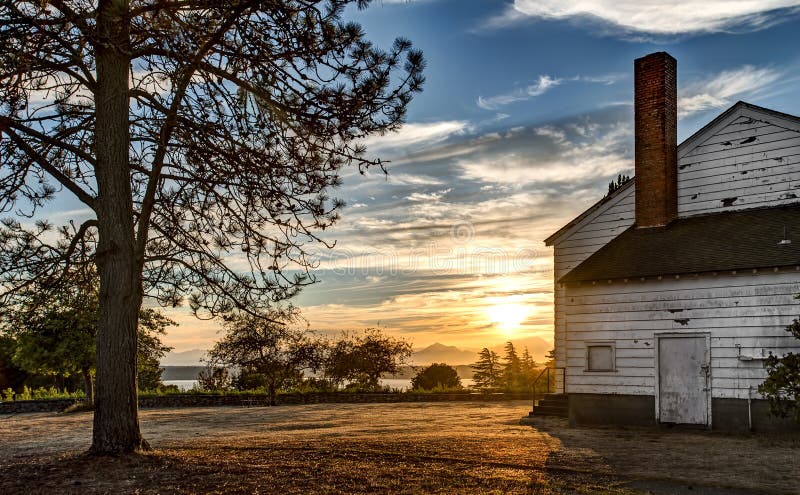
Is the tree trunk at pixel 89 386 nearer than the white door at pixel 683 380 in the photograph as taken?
No

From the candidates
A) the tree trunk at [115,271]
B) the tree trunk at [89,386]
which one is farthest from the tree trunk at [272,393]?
the tree trunk at [115,271]

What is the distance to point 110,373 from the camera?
10641 millimetres

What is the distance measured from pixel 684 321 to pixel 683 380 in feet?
4.58

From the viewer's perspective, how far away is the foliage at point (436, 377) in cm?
3372

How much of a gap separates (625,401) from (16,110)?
14516 mm

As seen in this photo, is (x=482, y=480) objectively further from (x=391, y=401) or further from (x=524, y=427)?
(x=391, y=401)

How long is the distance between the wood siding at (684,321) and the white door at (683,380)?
0.21 m

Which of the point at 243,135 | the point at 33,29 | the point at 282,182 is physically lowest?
the point at 282,182

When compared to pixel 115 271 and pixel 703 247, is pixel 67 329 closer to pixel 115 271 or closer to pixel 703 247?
pixel 115 271

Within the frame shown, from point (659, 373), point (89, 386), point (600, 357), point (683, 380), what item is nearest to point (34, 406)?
point (89, 386)

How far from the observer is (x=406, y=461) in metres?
10.3

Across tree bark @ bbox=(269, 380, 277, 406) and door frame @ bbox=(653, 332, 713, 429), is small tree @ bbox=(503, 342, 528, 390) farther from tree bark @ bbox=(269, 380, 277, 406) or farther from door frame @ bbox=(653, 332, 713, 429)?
door frame @ bbox=(653, 332, 713, 429)

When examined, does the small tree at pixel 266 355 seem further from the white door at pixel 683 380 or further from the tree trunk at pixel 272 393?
the white door at pixel 683 380

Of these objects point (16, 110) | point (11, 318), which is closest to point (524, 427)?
point (11, 318)
